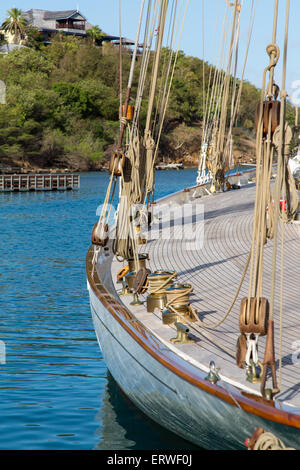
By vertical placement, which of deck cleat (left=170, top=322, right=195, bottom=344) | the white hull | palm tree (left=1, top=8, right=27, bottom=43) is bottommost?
the white hull

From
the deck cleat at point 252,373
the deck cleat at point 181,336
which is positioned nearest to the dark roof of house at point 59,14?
the deck cleat at point 181,336

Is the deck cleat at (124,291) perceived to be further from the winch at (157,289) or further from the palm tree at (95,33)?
the palm tree at (95,33)

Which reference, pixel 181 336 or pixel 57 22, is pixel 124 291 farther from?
pixel 57 22

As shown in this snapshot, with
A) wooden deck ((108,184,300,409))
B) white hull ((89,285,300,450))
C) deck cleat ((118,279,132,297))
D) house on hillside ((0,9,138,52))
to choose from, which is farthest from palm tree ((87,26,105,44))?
white hull ((89,285,300,450))

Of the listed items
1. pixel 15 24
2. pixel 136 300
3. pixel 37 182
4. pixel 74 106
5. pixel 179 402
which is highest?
pixel 15 24

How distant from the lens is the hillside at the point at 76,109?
7562cm

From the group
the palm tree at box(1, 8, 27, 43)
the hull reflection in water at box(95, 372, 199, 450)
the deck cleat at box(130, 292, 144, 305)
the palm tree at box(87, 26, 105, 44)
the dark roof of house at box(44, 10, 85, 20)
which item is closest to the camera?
the hull reflection in water at box(95, 372, 199, 450)

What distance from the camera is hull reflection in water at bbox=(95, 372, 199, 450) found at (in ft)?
20.0

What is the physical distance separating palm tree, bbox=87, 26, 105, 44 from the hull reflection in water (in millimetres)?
109436

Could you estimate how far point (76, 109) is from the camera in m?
85.6

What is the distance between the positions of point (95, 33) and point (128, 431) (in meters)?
111

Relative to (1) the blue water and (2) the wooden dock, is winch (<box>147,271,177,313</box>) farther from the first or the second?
(2) the wooden dock

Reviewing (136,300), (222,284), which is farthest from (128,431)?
(222,284)
